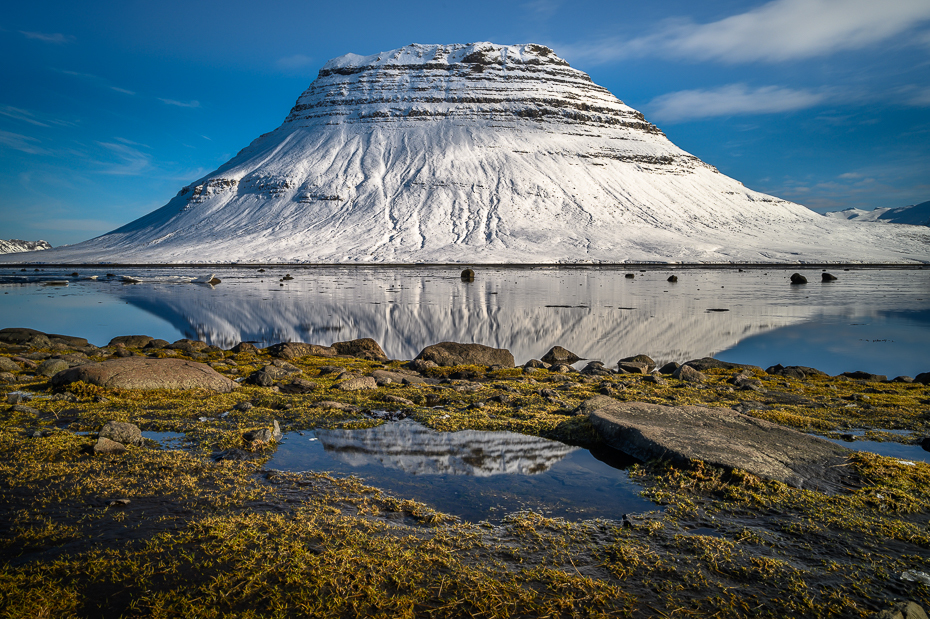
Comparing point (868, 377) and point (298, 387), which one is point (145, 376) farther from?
point (868, 377)

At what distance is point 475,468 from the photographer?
7.19 m

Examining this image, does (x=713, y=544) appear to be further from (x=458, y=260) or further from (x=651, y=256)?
(x=651, y=256)

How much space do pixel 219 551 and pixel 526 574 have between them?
9.11 feet

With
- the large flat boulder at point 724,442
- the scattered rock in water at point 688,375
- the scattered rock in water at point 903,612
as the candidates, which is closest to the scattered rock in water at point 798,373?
the scattered rock in water at point 688,375

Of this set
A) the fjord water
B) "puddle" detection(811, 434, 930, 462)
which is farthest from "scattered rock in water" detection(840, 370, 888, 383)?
"puddle" detection(811, 434, 930, 462)

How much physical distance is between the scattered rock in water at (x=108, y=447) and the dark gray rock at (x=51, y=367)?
21.7 ft

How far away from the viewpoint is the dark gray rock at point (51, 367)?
39.7ft

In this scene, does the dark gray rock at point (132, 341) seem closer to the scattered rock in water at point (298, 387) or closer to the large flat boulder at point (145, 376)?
the large flat boulder at point (145, 376)

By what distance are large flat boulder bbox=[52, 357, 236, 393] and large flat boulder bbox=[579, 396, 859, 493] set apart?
8.31 metres

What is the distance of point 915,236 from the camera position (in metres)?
172

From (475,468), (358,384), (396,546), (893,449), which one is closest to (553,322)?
(358,384)

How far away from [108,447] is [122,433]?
51cm

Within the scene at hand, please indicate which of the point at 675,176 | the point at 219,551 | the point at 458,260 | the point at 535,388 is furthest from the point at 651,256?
the point at 219,551

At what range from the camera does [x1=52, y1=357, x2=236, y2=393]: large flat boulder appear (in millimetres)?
10750
